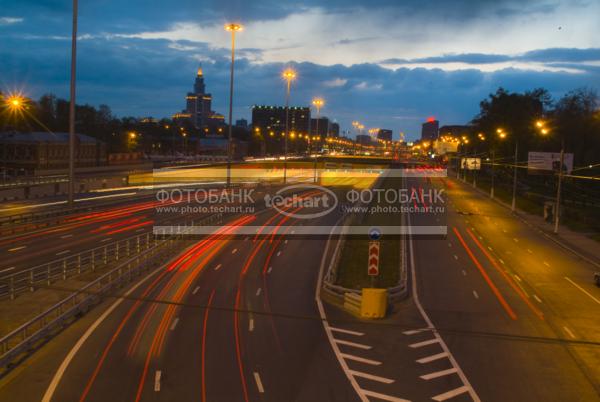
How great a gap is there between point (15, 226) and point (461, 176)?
119 metres

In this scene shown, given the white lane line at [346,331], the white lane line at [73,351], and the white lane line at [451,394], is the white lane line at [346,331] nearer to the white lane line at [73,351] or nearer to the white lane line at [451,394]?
the white lane line at [451,394]

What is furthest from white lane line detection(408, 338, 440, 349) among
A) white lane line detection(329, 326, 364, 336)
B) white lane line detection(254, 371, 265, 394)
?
white lane line detection(254, 371, 265, 394)

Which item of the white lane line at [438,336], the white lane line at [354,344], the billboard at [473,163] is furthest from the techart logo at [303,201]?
the white lane line at [354,344]

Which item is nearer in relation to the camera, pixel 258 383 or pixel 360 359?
pixel 258 383

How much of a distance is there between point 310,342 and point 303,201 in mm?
51665

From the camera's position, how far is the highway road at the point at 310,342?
15.5 meters

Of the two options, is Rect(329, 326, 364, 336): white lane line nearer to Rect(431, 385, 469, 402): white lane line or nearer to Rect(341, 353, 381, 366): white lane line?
Rect(341, 353, 381, 366): white lane line

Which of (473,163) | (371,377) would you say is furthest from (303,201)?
(371,377)

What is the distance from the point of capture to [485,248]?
4184cm

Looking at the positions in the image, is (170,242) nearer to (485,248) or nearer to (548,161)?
(485,248)

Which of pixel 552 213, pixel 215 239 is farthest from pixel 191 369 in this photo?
pixel 552 213

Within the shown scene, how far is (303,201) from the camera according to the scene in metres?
70.9

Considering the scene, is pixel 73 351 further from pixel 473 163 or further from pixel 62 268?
pixel 473 163

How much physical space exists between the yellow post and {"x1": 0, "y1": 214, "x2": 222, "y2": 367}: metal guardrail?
10093 mm
